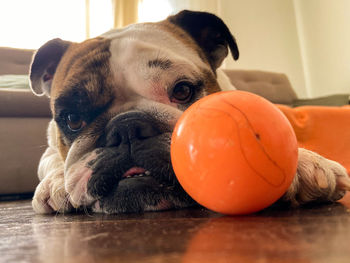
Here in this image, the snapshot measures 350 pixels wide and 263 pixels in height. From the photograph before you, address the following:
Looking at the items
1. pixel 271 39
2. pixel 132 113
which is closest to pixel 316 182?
pixel 132 113

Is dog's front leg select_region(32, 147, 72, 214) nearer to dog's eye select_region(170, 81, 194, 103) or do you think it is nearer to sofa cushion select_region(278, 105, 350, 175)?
dog's eye select_region(170, 81, 194, 103)

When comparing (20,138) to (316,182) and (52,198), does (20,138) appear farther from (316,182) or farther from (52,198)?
(316,182)

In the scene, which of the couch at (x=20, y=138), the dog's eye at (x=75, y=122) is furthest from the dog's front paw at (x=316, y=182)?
the couch at (x=20, y=138)

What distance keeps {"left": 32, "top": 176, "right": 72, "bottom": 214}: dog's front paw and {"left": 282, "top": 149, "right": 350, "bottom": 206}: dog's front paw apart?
86 centimetres

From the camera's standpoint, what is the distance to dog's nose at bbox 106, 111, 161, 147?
1.30 m

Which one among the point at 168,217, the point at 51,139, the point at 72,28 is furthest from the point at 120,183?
the point at 72,28

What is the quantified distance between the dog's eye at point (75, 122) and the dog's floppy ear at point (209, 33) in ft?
2.18

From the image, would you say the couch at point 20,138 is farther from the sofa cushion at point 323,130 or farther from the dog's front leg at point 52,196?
the sofa cushion at point 323,130

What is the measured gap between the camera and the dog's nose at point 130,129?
1.30m

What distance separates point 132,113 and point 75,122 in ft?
1.01

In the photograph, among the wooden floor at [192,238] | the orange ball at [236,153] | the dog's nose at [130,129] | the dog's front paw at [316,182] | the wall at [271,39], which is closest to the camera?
the wooden floor at [192,238]

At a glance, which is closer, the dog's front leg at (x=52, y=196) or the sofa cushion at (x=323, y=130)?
the dog's front leg at (x=52, y=196)

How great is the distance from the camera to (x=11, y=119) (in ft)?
10.2

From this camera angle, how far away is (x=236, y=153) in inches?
37.1
